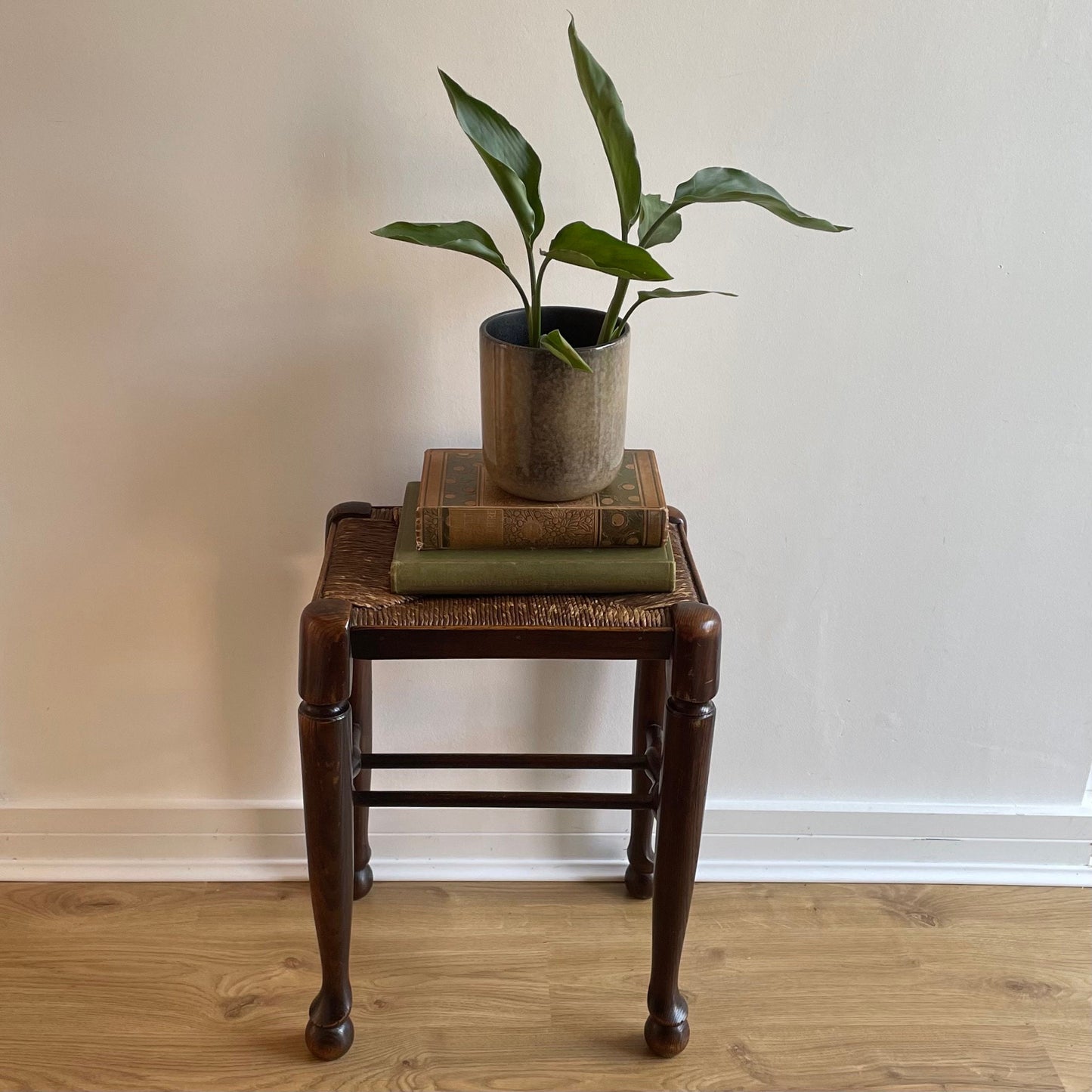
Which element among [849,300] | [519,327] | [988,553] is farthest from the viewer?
[988,553]

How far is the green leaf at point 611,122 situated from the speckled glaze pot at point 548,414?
14 centimetres

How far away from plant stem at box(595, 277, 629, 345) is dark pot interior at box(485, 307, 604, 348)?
4 centimetres

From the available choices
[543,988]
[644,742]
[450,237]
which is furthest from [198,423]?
[543,988]

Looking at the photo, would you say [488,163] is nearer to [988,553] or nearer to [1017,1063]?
[988,553]

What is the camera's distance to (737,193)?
0.94 metres

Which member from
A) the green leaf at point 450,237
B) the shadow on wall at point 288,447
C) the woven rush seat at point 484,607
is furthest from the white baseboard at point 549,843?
the green leaf at point 450,237

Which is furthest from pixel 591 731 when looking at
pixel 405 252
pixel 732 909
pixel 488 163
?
pixel 488 163

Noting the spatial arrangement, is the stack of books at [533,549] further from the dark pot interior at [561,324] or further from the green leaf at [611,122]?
the green leaf at [611,122]

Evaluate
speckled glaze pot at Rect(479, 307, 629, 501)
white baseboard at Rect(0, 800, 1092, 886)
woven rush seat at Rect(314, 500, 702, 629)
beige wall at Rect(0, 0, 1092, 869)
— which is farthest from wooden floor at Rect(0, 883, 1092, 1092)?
speckled glaze pot at Rect(479, 307, 629, 501)

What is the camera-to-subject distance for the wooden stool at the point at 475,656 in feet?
3.34

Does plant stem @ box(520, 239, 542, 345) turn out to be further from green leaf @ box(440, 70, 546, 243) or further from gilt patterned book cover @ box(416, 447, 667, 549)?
gilt patterned book cover @ box(416, 447, 667, 549)

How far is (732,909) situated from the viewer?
145 centimetres

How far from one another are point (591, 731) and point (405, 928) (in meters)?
0.36

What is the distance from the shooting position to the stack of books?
3.41ft
